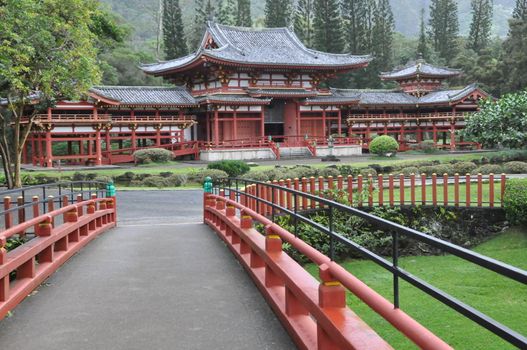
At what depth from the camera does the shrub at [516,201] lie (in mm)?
14648

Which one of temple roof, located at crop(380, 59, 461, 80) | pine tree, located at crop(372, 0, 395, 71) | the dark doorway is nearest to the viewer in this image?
the dark doorway

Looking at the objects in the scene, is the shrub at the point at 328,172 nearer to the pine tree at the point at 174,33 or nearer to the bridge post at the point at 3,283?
the bridge post at the point at 3,283

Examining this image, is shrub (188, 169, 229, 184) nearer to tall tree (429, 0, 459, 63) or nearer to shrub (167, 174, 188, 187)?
shrub (167, 174, 188, 187)

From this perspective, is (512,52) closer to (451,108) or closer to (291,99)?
(451,108)

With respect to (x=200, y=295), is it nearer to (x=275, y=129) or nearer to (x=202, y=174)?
(x=202, y=174)

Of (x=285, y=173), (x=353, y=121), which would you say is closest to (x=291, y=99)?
(x=353, y=121)

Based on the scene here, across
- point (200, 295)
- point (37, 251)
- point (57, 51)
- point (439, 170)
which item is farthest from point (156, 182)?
point (200, 295)

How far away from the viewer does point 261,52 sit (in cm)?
4550

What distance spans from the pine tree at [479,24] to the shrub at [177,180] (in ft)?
201

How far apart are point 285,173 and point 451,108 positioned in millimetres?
27140

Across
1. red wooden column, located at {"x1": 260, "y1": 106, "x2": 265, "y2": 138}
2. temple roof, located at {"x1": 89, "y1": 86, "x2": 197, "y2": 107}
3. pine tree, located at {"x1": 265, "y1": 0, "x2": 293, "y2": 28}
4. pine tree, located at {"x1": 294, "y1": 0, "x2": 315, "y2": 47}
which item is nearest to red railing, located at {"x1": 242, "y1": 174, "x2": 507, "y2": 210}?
temple roof, located at {"x1": 89, "y1": 86, "x2": 197, "y2": 107}

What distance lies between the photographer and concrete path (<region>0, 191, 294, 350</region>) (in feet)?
17.1

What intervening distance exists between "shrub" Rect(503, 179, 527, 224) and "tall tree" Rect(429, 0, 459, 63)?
211 feet

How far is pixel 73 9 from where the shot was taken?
790 inches
